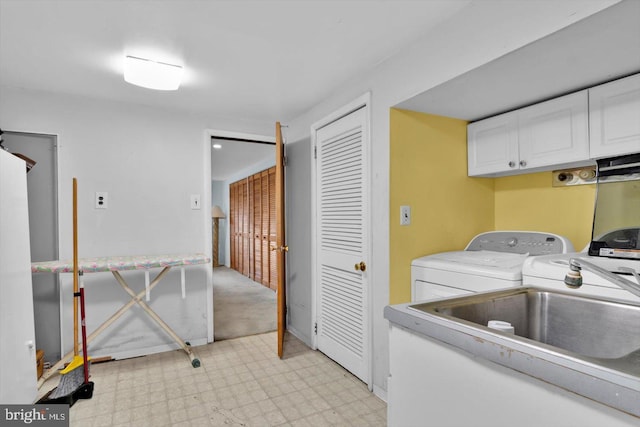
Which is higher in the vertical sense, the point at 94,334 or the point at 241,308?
the point at 94,334

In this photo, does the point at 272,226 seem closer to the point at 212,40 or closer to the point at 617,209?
the point at 212,40

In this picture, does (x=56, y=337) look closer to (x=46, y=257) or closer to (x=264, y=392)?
(x=46, y=257)

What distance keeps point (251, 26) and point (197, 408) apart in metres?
2.24

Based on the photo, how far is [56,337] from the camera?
8.88 feet

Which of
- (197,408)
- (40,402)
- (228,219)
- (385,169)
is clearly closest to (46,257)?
(40,402)

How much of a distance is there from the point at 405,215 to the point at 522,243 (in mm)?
728

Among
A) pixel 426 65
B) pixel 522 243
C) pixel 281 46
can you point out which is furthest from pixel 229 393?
pixel 426 65

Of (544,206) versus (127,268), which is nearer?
(544,206)

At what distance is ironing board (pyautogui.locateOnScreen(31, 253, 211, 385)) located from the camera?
2.38m

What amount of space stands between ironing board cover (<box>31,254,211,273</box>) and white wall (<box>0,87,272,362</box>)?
22 cm

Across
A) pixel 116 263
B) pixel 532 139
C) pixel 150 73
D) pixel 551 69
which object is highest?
pixel 150 73

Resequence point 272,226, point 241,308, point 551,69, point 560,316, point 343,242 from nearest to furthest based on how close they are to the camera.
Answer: point 560,316, point 551,69, point 343,242, point 241,308, point 272,226

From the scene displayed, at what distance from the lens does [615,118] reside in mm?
1626

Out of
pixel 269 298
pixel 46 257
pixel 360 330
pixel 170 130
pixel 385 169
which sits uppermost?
pixel 170 130
